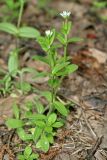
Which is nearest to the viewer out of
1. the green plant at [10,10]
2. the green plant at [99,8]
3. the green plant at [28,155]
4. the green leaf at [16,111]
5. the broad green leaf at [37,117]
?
the green plant at [28,155]

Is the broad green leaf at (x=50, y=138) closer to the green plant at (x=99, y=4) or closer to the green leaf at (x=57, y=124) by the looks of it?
the green leaf at (x=57, y=124)

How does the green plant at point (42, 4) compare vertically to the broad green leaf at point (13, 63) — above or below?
above

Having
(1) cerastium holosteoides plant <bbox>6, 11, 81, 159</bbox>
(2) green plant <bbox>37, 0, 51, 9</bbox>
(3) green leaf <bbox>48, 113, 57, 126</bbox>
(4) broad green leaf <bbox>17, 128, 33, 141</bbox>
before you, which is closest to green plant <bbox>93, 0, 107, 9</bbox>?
(2) green plant <bbox>37, 0, 51, 9</bbox>

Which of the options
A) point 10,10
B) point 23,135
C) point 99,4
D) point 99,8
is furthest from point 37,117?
point 99,8

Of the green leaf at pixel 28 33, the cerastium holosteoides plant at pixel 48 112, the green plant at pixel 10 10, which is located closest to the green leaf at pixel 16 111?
the cerastium holosteoides plant at pixel 48 112

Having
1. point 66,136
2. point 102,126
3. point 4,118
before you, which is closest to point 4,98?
point 4,118

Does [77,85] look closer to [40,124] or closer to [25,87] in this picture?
[25,87]

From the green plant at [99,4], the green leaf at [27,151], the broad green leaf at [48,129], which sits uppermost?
the green plant at [99,4]
